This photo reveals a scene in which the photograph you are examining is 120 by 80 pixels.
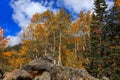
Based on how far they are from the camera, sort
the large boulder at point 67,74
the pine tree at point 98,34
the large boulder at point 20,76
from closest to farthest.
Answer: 1. the large boulder at point 67,74
2. the large boulder at point 20,76
3. the pine tree at point 98,34

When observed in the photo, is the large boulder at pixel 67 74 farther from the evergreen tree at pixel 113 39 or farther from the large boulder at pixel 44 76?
the evergreen tree at pixel 113 39

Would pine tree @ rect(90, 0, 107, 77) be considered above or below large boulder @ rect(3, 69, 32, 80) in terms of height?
above

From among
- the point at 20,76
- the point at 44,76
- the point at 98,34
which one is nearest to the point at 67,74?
the point at 44,76

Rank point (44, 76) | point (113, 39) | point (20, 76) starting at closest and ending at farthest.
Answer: point (44, 76)
point (20, 76)
point (113, 39)

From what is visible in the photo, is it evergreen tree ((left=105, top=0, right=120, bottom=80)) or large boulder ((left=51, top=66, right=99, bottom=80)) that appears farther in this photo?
evergreen tree ((left=105, top=0, right=120, bottom=80))

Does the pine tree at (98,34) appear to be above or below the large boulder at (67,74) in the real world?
above

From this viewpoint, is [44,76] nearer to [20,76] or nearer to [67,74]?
[20,76]

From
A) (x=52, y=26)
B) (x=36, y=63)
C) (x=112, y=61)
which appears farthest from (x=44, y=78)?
(x=52, y=26)

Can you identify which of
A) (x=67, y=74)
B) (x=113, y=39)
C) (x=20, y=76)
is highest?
(x=113, y=39)

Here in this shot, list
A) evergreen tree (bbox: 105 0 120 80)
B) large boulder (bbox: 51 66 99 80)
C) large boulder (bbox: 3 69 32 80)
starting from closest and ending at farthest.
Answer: large boulder (bbox: 51 66 99 80) < large boulder (bbox: 3 69 32 80) < evergreen tree (bbox: 105 0 120 80)

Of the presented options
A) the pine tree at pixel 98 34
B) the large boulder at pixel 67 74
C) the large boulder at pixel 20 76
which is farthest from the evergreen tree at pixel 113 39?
the large boulder at pixel 67 74

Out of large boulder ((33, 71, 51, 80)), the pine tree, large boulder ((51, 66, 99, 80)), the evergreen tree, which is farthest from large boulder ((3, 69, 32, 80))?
the pine tree

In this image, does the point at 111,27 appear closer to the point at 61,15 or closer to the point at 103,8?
the point at 103,8

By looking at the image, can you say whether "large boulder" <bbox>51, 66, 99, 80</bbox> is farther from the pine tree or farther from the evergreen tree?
the pine tree
